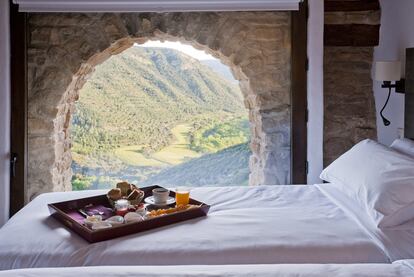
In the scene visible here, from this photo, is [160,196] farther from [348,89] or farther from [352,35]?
[352,35]

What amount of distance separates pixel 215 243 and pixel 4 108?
2.06 metres

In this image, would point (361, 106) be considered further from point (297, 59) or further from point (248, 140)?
point (248, 140)

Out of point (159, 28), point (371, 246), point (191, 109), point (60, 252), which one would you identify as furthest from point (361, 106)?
point (60, 252)

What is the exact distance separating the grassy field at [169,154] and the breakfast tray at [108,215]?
124 centimetres

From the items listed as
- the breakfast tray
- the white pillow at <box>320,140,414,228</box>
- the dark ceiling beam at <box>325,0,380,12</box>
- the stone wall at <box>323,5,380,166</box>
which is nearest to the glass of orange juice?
the breakfast tray

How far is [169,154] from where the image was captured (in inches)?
150

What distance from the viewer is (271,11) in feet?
11.4

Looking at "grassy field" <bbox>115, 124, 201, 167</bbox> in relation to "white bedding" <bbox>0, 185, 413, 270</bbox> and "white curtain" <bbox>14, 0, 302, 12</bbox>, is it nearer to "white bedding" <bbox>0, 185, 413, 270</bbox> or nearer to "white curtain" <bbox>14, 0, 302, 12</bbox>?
"white curtain" <bbox>14, 0, 302, 12</bbox>

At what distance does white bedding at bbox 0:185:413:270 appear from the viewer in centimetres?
181

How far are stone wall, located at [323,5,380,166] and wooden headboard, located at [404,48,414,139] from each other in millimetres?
592

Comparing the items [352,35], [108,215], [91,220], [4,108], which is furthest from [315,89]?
[4,108]

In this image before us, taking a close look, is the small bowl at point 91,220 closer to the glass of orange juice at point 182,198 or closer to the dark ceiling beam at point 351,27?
the glass of orange juice at point 182,198

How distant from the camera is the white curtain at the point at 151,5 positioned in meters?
3.28

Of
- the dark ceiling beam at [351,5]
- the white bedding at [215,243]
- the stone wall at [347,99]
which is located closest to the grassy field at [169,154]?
the stone wall at [347,99]
